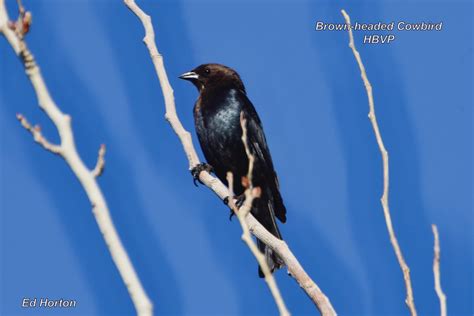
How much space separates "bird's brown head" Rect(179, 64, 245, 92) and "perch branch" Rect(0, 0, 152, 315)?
15.7 ft

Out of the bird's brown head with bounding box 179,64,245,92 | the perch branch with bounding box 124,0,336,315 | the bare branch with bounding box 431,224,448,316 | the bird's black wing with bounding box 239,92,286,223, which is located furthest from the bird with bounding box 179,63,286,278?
the bare branch with bounding box 431,224,448,316

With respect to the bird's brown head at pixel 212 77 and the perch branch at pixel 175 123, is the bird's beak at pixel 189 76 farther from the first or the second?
the perch branch at pixel 175 123

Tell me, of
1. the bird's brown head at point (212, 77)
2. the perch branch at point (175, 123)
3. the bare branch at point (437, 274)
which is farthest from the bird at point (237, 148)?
the bare branch at point (437, 274)

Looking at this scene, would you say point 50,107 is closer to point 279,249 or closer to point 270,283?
point 270,283

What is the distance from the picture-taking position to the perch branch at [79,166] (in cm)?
197

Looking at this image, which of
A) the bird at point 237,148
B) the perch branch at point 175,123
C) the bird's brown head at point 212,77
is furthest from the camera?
the bird's brown head at point 212,77

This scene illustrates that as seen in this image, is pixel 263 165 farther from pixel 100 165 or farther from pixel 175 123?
pixel 100 165

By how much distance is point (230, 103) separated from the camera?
6754 millimetres

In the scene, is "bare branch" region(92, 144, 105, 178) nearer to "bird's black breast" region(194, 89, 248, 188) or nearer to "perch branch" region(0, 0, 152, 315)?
"perch branch" region(0, 0, 152, 315)

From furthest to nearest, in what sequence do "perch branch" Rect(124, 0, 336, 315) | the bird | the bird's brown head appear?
the bird's brown head → the bird → "perch branch" Rect(124, 0, 336, 315)

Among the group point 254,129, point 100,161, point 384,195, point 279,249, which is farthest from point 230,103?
point 100,161

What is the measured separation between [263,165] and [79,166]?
462 cm

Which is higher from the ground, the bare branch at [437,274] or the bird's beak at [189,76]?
the bird's beak at [189,76]

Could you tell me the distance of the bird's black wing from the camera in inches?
A: 257
